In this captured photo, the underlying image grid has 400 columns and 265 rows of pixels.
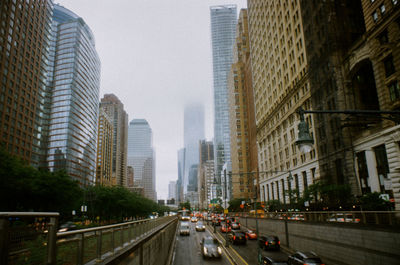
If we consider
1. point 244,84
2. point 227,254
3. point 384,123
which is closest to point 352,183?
point 384,123

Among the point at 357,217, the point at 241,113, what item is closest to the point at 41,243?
the point at 357,217

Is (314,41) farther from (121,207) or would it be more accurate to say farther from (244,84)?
(244,84)

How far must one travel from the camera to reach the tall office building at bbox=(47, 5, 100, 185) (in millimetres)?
134875

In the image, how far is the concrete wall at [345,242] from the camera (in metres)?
17.1

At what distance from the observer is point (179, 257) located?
2803 cm

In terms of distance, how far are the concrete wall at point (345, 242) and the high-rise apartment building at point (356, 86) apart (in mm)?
13685

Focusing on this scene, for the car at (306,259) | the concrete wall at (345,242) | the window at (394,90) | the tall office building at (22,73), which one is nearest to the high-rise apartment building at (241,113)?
the tall office building at (22,73)

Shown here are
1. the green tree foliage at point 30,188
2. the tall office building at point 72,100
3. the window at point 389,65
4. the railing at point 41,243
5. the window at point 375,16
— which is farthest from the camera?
the tall office building at point 72,100

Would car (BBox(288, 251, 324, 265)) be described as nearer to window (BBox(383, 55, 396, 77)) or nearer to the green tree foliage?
window (BBox(383, 55, 396, 77))

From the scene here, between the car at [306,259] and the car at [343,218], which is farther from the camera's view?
the car at [343,218]

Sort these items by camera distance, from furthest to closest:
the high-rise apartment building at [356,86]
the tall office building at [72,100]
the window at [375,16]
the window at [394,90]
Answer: the tall office building at [72,100] → the window at [375,16] → the high-rise apartment building at [356,86] → the window at [394,90]

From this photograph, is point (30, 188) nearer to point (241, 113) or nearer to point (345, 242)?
point (345, 242)

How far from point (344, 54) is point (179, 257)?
4735 centimetres

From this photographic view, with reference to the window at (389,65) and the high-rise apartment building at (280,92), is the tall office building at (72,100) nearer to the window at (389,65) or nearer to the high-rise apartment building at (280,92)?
the high-rise apartment building at (280,92)
